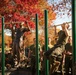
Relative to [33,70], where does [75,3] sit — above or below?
above

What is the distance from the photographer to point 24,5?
18.1 m

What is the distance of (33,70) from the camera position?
773 centimetres

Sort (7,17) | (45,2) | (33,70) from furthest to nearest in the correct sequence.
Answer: (45,2) < (7,17) < (33,70)

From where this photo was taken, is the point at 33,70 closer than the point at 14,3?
Yes

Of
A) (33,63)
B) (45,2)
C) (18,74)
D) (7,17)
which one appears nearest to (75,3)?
(33,63)

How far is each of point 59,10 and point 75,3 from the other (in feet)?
43.6

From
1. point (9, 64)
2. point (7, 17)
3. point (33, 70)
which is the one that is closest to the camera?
point (33, 70)

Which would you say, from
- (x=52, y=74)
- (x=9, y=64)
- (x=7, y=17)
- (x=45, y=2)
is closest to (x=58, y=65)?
(x=52, y=74)

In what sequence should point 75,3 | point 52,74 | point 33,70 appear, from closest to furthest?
point 75,3, point 52,74, point 33,70

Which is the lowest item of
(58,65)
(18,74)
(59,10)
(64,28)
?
(18,74)

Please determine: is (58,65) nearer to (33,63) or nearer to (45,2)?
(33,63)

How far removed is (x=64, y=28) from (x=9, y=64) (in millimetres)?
6668

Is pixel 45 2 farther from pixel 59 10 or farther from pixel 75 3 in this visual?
pixel 75 3

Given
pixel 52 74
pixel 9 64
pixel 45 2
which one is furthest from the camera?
pixel 45 2
